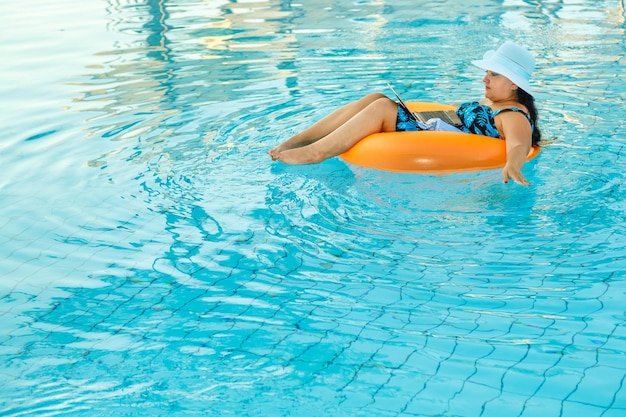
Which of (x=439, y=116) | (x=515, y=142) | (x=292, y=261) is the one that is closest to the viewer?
(x=292, y=261)

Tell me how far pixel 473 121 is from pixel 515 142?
17.2 inches

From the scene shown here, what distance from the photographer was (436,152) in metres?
4.71

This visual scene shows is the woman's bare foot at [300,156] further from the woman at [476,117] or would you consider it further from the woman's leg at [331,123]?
the woman's leg at [331,123]

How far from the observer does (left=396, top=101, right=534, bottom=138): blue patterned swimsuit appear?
16.3 feet

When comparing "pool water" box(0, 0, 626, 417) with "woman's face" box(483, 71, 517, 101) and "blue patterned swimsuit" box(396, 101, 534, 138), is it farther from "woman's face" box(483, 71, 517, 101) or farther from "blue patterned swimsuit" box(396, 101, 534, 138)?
"woman's face" box(483, 71, 517, 101)

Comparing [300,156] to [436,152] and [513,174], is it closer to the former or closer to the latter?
[436,152]

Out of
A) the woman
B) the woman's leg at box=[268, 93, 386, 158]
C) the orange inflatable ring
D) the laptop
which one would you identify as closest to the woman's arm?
the woman

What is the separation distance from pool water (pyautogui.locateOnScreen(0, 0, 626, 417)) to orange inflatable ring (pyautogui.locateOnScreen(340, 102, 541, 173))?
108 millimetres

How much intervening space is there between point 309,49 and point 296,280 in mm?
5236

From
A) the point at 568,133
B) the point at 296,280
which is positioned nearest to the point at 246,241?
the point at 296,280

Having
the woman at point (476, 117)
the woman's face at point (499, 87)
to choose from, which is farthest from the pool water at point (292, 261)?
Answer: the woman's face at point (499, 87)

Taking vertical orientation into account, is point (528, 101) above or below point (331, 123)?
above

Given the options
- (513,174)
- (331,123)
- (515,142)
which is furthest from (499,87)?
(331,123)

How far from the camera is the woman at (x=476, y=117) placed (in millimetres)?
4797
